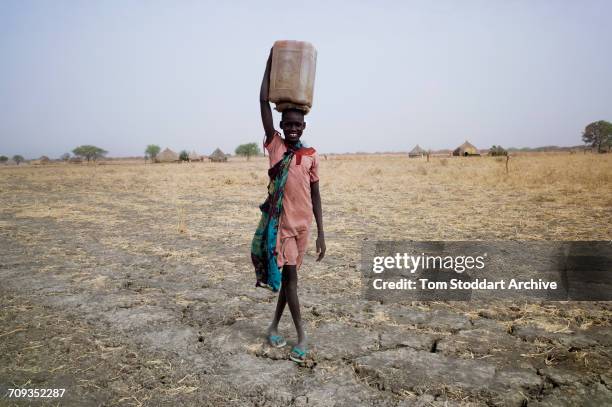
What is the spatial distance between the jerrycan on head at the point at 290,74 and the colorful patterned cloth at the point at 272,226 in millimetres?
308

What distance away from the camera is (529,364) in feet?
8.45

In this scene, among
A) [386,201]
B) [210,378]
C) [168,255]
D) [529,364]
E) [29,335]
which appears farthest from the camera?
[386,201]

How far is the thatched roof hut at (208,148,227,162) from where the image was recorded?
65.4 metres

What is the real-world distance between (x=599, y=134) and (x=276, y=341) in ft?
328

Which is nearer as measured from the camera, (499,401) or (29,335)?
(499,401)

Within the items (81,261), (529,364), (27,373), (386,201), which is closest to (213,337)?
(27,373)

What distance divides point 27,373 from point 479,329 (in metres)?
3.30

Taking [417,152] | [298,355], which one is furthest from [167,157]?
[298,355]

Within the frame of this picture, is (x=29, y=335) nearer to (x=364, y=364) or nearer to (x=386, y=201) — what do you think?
(x=364, y=364)

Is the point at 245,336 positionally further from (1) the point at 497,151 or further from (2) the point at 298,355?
(1) the point at 497,151

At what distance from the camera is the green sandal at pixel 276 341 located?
2.81m

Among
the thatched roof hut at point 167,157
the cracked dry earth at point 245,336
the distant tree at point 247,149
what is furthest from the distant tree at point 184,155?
the cracked dry earth at point 245,336

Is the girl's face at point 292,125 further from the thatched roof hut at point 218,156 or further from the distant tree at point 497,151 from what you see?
the thatched roof hut at point 218,156

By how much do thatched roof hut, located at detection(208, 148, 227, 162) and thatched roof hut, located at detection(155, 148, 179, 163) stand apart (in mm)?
6030
